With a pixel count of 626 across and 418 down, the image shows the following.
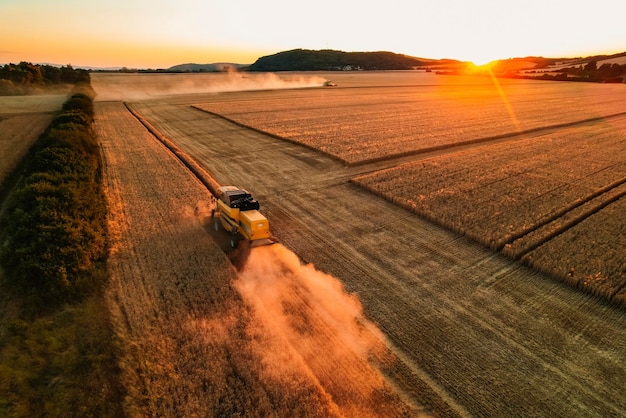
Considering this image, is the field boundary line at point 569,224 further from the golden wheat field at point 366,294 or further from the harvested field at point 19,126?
the harvested field at point 19,126

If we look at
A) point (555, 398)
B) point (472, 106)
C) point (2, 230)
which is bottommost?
point (555, 398)

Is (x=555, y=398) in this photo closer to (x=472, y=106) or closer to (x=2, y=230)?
(x=2, y=230)

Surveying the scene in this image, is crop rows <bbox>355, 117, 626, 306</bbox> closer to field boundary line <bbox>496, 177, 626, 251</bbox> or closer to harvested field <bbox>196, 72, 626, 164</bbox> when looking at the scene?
field boundary line <bbox>496, 177, 626, 251</bbox>

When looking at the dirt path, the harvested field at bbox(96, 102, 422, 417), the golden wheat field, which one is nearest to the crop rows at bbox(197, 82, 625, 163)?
the golden wheat field

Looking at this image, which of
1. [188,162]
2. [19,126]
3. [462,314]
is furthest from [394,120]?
[19,126]

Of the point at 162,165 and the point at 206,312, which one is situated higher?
the point at 162,165

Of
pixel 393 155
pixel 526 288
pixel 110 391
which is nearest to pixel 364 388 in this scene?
pixel 110 391

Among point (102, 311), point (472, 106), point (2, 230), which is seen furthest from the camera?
point (472, 106)
